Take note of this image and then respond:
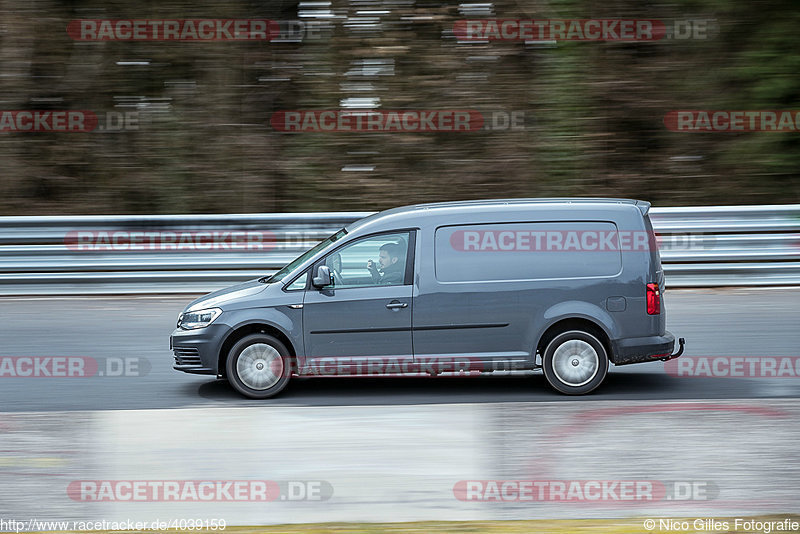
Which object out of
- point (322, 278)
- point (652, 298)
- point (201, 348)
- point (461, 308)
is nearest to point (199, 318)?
point (201, 348)

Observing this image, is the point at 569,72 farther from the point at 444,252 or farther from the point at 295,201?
the point at 444,252

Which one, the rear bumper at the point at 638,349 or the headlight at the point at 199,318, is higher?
the headlight at the point at 199,318

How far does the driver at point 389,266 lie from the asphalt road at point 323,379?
105 centimetres

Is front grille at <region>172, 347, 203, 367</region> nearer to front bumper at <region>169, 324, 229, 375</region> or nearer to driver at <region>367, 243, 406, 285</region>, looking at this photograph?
front bumper at <region>169, 324, 229, 375</region>

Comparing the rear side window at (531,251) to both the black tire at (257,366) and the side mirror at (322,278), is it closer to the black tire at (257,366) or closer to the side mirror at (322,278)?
the side mirror at (322,278)

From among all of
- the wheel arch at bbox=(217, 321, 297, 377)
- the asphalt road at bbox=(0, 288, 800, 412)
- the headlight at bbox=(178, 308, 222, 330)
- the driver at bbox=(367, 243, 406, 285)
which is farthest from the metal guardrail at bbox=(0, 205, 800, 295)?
the driver at bbox=(367, 243, 406, 285)

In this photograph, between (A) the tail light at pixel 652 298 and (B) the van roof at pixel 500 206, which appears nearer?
(A) the tail light at pixel 652 298

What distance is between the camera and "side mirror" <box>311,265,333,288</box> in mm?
8461

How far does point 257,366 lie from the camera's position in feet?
28.1

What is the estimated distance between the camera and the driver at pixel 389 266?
8.54 meters

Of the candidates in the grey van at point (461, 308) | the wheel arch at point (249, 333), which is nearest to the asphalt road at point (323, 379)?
the grey van at point (461, 308)

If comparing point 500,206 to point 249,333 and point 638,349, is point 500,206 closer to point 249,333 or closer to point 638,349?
point 638,349

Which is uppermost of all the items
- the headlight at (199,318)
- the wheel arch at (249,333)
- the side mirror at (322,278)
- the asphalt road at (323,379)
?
the side mirror at (322,278)

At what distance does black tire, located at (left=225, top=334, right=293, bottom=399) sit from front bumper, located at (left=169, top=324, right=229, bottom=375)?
141 millimetres
